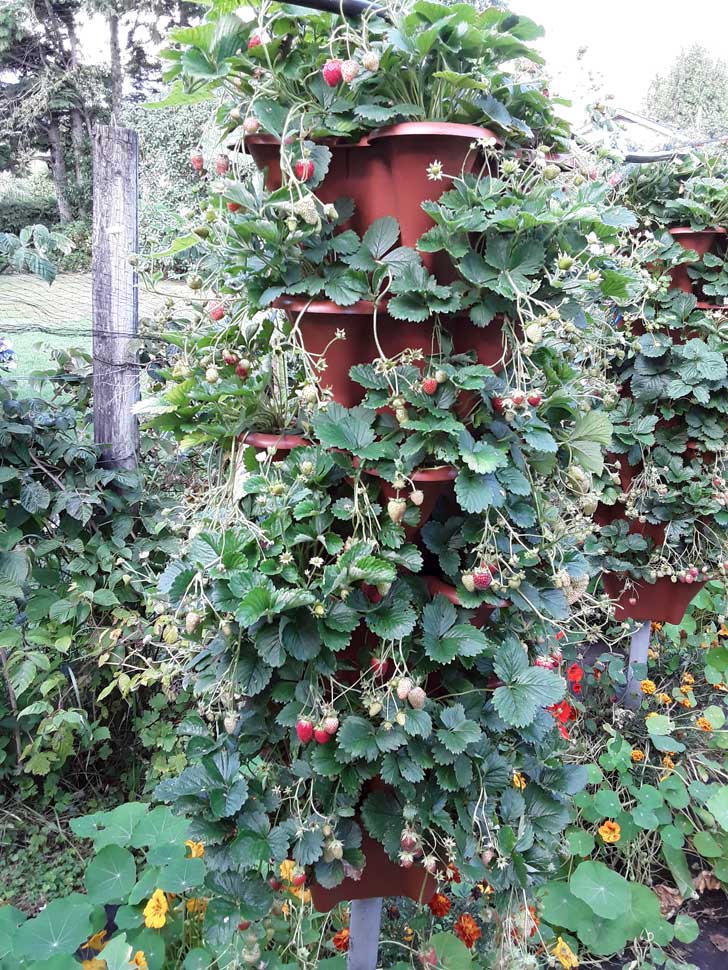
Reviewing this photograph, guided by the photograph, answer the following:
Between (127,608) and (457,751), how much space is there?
149 centimetres

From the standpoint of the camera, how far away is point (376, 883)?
947mm

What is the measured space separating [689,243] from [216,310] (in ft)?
5.21

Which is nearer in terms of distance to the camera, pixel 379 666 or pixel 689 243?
pixel 379 666

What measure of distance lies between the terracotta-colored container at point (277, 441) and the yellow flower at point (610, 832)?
1.60m

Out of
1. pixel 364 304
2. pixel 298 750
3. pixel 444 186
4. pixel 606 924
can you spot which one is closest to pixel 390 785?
pixel 298 750

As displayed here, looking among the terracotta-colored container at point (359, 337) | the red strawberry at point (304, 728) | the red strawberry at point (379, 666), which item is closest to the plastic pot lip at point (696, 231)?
the terracotta-colored container at point (359, 337)

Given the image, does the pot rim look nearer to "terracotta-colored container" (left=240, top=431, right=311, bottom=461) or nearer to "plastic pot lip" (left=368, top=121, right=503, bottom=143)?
"plastic pot lip" (left=368, top=121, right=503, bottom=143)

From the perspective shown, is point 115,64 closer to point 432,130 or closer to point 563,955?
point 432,130

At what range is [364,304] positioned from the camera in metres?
0.82

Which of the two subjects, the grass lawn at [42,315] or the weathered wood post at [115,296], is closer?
the weathered wood post at [115,296]

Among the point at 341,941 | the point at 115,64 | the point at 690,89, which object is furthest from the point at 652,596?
the point at 690,89

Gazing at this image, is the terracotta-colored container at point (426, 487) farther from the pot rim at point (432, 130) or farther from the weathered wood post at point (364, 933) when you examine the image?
the weathered wood post at point (364, 933)

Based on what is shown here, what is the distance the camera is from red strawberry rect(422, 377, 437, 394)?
0.80m

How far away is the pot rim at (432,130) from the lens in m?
0.74
